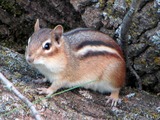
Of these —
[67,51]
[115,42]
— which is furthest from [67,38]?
[115,42]

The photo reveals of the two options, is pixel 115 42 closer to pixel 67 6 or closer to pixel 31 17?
pixel 67 6

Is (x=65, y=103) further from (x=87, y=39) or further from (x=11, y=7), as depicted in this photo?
(x=11, y=7)

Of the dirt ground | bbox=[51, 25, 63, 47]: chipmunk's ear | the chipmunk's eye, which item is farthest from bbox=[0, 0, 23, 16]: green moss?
the chipmunk's eye

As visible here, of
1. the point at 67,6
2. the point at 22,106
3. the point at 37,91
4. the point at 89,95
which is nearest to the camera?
the point at 22,106

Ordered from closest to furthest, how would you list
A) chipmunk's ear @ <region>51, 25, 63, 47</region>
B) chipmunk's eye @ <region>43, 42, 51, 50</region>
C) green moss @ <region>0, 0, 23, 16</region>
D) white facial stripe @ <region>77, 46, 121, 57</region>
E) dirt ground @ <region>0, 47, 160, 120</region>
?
dirt ground @ <region>0, 47, 160, 120</region>
chipmunk's eye @ <region>43, 42, 51, 50</region>
chipmunk's ear @ <region>51, 25, 63, 47</region>
white facial stripe @ <region>77, 46, 121, 57</region>
green moss @ <region>0, 0, 23, 16</region>

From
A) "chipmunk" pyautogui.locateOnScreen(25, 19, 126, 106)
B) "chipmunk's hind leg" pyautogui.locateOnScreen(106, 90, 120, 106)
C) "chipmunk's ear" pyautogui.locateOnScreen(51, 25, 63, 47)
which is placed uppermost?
"chipmunk's ear" pyautogui.locateOnScreen(51, 25, 63, 47)

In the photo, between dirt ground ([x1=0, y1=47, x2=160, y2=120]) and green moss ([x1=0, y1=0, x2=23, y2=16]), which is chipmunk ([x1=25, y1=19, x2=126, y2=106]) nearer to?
dirt ground ([x1=0, y1=47, x2=160, y2=120])

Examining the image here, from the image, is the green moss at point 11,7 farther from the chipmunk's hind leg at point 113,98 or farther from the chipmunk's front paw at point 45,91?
the chipmunk's hind leg at point 113,98
